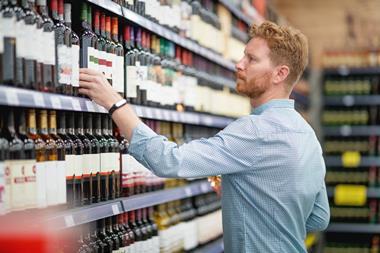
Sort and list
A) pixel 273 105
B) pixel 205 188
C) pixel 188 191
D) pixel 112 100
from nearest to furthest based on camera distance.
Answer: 1. pixel 112 100
2. pixel 273 105
3. pixel 188 191
4. pixel 205 188

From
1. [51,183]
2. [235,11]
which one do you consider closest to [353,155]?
[235,11]

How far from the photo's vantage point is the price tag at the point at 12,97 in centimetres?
292

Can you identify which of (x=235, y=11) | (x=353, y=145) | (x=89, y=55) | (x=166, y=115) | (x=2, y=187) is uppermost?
(x=235, y=11)

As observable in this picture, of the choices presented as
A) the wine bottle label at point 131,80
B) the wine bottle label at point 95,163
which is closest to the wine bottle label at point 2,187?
the wine bottle label at point 95,163

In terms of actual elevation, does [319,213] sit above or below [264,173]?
below

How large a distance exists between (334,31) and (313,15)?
383mm

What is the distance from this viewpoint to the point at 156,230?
16.5ft

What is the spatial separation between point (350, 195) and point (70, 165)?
793 centimetres

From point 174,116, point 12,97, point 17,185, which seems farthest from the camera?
point 174,116

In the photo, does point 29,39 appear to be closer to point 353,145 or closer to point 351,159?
point 351,159

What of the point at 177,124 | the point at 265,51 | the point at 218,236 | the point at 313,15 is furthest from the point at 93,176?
the point at 313,15

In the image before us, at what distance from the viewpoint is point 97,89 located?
139 inches

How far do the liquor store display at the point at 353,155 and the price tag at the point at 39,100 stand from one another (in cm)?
833

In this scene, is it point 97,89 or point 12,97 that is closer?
point 12,97
